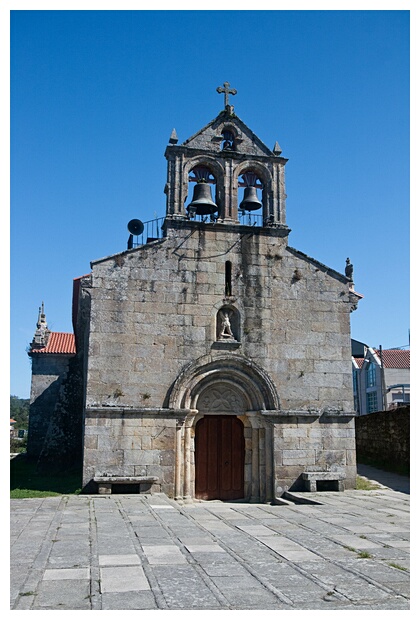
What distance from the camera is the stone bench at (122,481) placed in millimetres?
14664

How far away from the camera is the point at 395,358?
1559 inches

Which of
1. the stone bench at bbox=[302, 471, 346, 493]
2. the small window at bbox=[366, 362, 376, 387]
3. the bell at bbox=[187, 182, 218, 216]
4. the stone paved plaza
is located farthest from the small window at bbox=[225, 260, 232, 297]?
the small window at bbox=[366, 362, 376, 387]

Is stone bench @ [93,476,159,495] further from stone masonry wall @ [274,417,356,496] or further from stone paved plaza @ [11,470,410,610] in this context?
stone masonry wall @ [274,417,356,496]

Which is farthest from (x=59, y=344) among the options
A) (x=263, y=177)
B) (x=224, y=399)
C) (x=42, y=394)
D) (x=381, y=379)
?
(x=381, y=379)

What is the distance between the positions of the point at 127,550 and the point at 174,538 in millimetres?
1119

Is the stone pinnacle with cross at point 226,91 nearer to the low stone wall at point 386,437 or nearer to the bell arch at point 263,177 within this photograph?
the bell arch at point 263,177

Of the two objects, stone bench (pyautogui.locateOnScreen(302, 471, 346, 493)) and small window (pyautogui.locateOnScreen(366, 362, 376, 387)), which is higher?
small window (pyautogui.locateOnScreen(366, 362, 376, 387))

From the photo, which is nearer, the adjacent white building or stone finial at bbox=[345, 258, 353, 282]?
stone finial at bbox=[345, 258, 353, 282]

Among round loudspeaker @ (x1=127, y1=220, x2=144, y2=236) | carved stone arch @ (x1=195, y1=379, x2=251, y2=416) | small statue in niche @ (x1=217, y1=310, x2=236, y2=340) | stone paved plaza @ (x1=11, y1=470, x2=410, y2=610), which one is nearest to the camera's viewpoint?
stone paved plaza @ (x1=11, y1=470, x2=410, y2=610)

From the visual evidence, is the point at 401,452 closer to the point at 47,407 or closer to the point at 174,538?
the point at 174,538

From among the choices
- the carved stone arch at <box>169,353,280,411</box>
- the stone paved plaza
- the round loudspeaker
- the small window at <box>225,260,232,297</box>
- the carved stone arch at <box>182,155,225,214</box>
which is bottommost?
the stone paved plaza

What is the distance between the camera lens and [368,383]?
41.0m

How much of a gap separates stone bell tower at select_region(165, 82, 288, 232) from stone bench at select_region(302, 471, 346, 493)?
6939 millimetres

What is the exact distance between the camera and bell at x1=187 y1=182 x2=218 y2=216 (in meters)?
16.6
